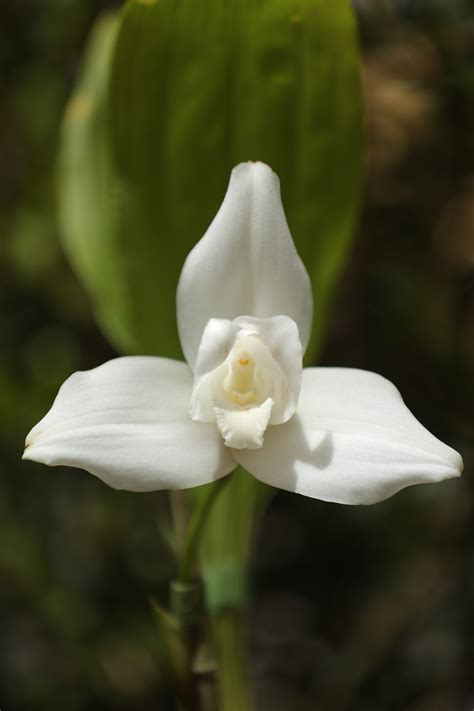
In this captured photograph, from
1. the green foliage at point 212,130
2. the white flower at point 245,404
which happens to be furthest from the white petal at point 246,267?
the green foliage at point 212,130

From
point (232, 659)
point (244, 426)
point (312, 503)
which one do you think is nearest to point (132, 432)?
point (244, 426)

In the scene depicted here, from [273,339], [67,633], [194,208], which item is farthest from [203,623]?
[67,633]

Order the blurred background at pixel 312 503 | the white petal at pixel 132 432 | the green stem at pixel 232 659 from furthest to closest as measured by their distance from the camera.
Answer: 1. the blurred background at pixel 312 503
2. the green stem at pixel 232 659
3. the white petal at pixel 132 432

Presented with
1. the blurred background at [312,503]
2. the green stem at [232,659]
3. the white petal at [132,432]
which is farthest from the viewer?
the blurred background at [312,503]

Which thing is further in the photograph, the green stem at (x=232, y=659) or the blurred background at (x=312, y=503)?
the blurred background at (x=312, y=503)

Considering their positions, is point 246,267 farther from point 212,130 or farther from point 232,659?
point 232,659

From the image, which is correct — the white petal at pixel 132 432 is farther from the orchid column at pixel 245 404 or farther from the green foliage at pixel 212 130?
the green foliage at pixel 212 130

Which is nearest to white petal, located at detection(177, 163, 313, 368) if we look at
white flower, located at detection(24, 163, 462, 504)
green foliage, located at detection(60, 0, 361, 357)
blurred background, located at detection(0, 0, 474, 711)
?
white flower, located at detection(24, 163, 462, 504)

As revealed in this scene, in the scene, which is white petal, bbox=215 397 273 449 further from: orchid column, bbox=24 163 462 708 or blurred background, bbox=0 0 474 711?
blurred background, bbox=0 0 474 711
